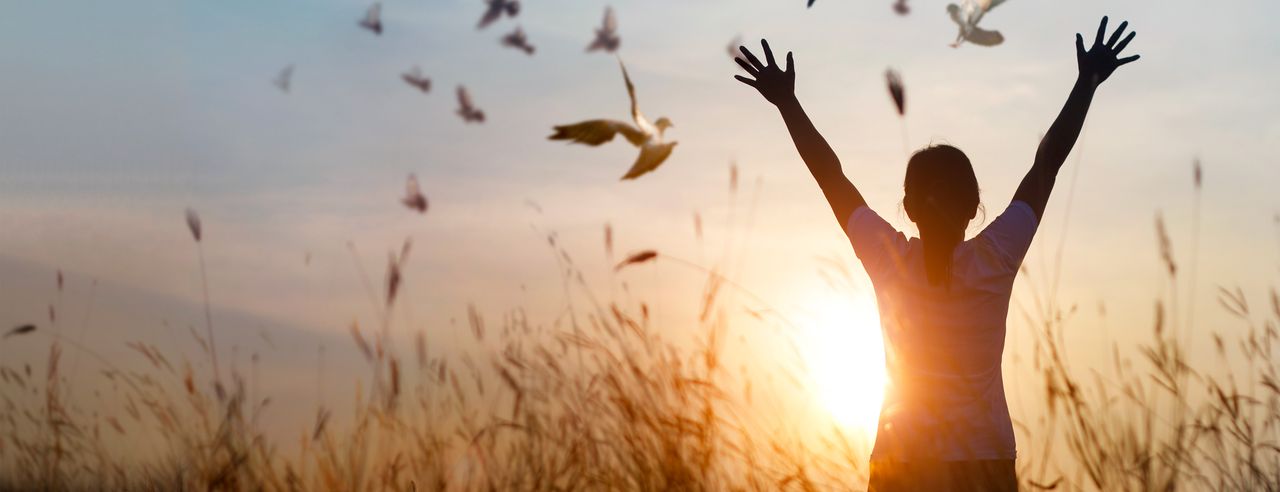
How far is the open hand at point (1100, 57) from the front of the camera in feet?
9.09

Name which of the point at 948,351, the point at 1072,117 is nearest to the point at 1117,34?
the point at 1072,117

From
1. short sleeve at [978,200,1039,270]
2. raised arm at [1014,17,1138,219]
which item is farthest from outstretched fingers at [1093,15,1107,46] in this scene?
short sleeve at [978,200,1039,270]

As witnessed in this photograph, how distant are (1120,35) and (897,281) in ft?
3.47

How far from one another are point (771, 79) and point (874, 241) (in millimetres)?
587

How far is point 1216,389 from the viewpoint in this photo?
10.8 feet

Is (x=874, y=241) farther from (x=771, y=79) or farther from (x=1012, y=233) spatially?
(x=771, y=79)

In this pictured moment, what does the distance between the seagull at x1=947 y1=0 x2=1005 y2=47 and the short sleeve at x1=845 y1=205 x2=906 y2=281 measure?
579mm

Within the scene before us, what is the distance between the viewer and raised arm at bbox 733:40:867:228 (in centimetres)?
243

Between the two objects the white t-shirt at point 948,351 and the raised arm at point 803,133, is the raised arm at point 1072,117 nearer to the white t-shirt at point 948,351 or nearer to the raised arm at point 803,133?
the white t-shirt at point 948,351

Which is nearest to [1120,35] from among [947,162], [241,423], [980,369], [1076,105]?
[1076,105]

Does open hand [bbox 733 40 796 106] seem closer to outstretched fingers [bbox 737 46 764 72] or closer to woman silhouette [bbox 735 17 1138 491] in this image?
outstretched fingers [bbox 737 46 764 72]

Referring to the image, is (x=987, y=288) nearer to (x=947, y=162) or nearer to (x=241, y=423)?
(x=947, y=162)

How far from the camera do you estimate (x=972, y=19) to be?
274cm

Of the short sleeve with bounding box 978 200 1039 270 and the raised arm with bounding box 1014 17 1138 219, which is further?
the raised arm with bounding box 1014 17 1138 219
